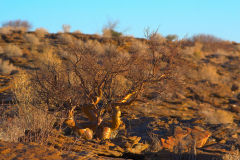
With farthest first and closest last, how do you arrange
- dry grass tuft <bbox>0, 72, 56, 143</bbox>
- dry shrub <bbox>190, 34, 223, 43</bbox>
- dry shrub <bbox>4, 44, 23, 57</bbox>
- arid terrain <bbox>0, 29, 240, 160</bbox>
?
dry shrub <bbox>190, 34, 223, 43</bbox> < dry shrub <bbox>4, 44, 23, 57</bbox> < arid terrain <bbox>0, 29, 240, 160</bbox> < dry grass tuft <bbox>0, 72, 56, 143</bbox>

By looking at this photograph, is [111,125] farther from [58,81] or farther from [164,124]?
[164,124]

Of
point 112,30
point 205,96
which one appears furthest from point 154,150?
point 112,30

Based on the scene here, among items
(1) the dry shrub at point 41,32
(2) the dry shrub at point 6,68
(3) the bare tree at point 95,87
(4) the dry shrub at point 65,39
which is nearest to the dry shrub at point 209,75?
(4) the dry shrub at point 65,39

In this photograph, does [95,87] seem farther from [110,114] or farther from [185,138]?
[185,138]

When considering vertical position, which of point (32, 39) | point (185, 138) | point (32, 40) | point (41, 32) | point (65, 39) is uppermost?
point (41, 32)

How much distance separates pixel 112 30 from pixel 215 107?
18.4 metres

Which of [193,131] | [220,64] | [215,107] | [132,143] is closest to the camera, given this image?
[132,143]

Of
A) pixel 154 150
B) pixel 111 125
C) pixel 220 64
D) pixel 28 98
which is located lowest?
pixel 154 150

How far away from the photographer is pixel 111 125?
8336 mm

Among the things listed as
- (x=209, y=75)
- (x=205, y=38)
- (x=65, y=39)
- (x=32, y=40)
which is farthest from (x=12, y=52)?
(x=205, y=38)

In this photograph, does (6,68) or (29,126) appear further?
(6,68)

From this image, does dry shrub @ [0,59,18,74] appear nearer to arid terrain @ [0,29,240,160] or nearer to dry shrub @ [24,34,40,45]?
arid terrain @ [0,29,240,160]

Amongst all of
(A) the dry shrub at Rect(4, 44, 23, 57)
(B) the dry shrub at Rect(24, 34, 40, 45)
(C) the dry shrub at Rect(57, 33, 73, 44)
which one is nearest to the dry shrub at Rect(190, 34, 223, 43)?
(C) the dry shrub at Rect(57, 33, 73, 44)

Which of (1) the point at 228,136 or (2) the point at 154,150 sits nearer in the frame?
(2) the point at 154,150
